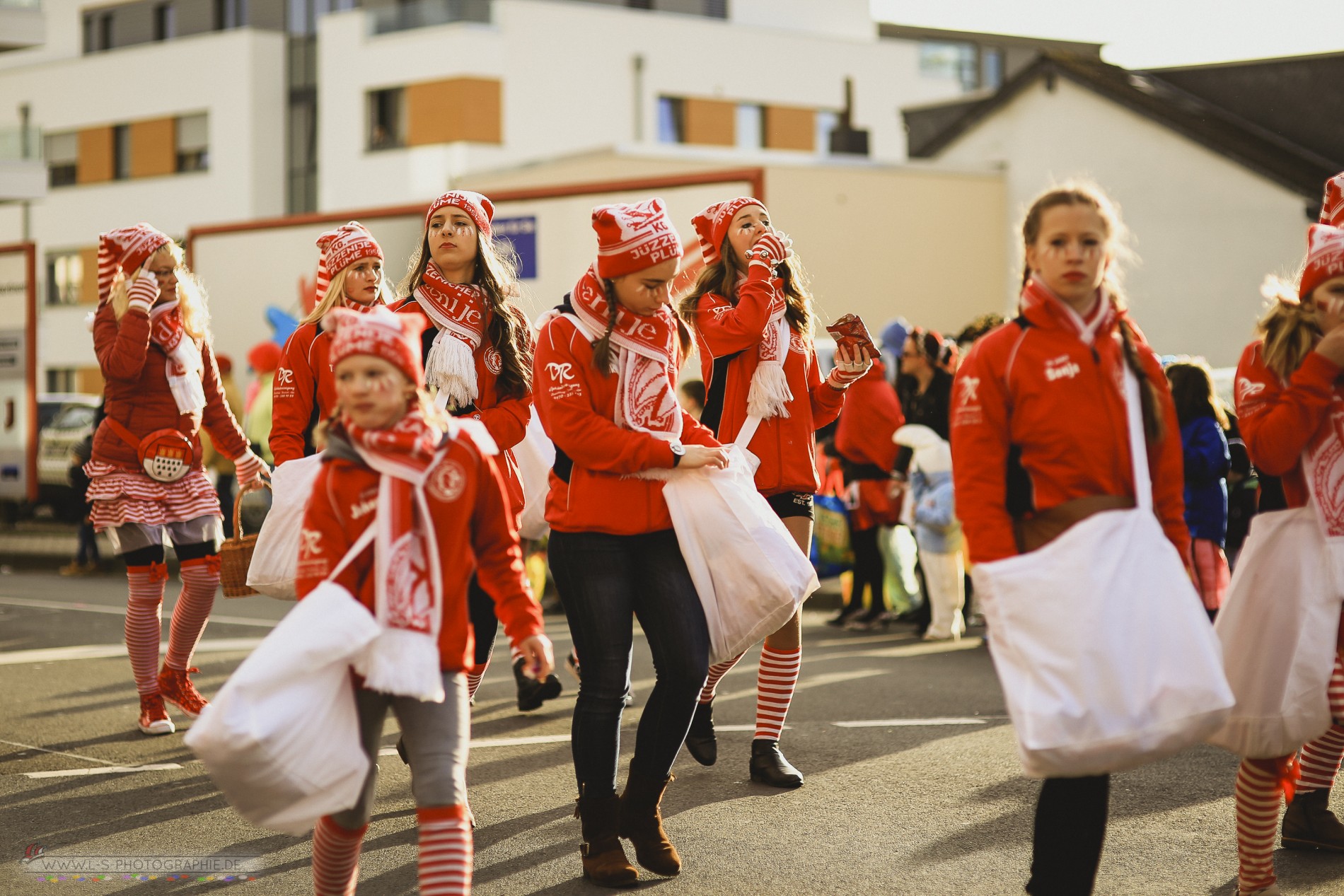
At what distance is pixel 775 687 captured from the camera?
627cm

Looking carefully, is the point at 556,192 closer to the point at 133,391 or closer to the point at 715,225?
the point at 133,391

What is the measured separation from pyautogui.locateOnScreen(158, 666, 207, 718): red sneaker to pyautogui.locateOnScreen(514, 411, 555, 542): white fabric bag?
1.82 meters

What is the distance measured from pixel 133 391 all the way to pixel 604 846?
3525 millimetres

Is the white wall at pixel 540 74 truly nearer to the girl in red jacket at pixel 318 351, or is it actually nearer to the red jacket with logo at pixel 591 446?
the girl in red jacket at pixel 318 351

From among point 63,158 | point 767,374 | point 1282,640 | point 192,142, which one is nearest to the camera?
point 1282,640

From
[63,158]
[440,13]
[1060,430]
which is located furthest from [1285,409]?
[63,158]

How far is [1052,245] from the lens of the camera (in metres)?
4.00

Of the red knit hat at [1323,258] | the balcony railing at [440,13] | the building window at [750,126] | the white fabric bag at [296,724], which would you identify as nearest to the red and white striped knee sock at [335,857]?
the white fabric bag at [296,724]

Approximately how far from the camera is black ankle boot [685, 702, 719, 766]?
6430 mm

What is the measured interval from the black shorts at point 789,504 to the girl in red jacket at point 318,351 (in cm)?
173

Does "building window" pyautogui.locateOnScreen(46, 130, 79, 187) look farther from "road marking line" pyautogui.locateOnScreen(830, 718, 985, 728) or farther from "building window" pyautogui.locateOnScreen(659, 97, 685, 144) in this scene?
"road marking line" pyautogui.locateOnScreen(830, 718, 985, 728)

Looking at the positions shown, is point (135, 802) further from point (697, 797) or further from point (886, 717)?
Result: point (886, 717)

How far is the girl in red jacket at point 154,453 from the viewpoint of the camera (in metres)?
7.09

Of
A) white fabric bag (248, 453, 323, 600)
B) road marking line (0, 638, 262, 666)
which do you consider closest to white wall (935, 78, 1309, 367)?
road marking line (0, 638, 262, 666)
